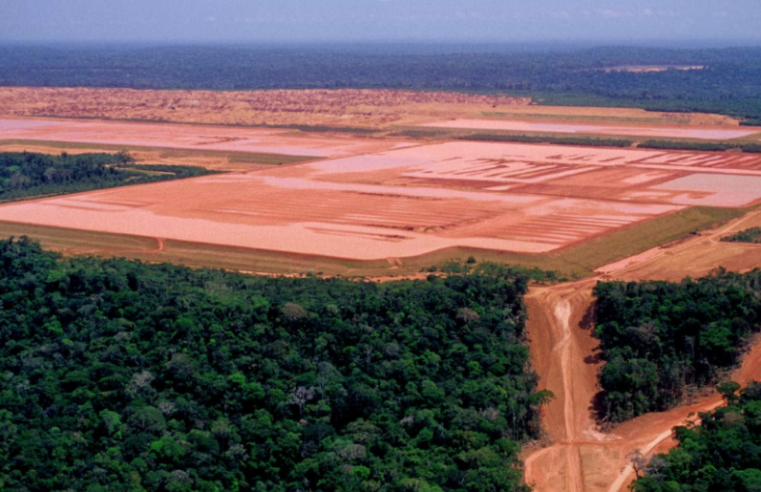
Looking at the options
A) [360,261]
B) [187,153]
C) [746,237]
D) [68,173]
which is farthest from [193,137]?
[746,237]

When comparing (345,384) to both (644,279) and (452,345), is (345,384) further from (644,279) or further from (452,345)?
(644,279)

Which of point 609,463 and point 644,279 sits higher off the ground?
point 644,279

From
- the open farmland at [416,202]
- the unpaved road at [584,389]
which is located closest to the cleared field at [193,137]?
the open farmland at [416,202]

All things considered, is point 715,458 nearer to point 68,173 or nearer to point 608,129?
point 68,173

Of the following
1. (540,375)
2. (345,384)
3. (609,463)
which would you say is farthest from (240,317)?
(609,463)

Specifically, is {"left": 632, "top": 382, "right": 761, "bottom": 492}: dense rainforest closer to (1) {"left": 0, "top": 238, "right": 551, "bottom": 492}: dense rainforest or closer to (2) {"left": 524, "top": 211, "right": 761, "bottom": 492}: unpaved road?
(2) {"left": 524, "top": 211, "right": 761, "bottom": 492}: unpaved road
